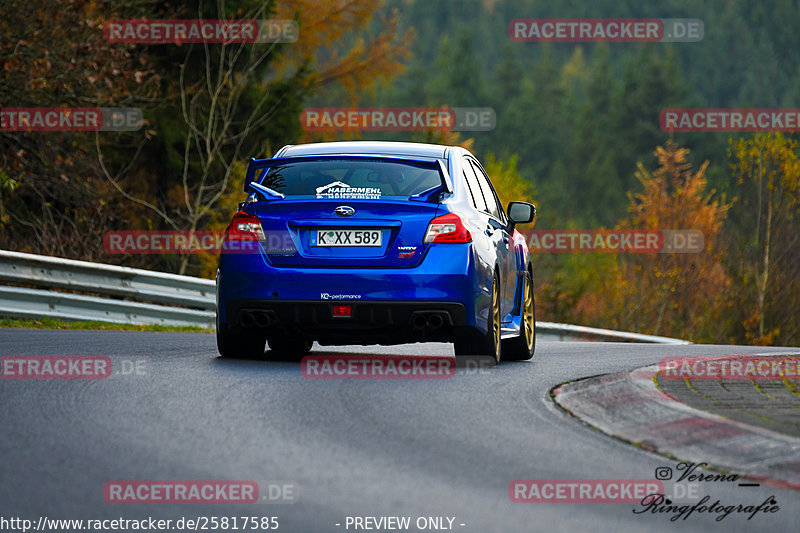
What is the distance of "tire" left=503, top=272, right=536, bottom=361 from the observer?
12.5m

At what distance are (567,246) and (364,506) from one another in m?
45.6

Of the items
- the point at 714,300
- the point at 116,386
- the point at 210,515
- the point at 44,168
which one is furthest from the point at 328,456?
the point at 714,300

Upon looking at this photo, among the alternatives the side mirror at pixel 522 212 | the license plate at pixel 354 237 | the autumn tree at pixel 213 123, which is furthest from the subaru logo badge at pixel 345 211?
the autumn tree at pixel 213 123

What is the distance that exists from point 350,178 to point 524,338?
2.69 metres

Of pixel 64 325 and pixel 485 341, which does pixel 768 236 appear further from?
pixel 485 341

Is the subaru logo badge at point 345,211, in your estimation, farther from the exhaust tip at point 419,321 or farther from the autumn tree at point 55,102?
the autumn tree at point 55,102

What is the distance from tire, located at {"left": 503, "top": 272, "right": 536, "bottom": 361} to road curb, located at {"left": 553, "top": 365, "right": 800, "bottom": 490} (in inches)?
126

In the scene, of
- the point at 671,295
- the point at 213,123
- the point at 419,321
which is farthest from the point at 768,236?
the point at 419,321

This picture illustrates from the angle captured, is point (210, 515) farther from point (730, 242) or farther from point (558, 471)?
point (730, 242)

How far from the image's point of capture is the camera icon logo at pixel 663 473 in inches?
251

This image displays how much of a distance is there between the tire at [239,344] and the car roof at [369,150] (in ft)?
4.94

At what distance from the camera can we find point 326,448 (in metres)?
6.91

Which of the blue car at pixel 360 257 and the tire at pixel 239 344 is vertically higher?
the blue car at pixel 360 257

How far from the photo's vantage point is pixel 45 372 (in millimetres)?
10062
